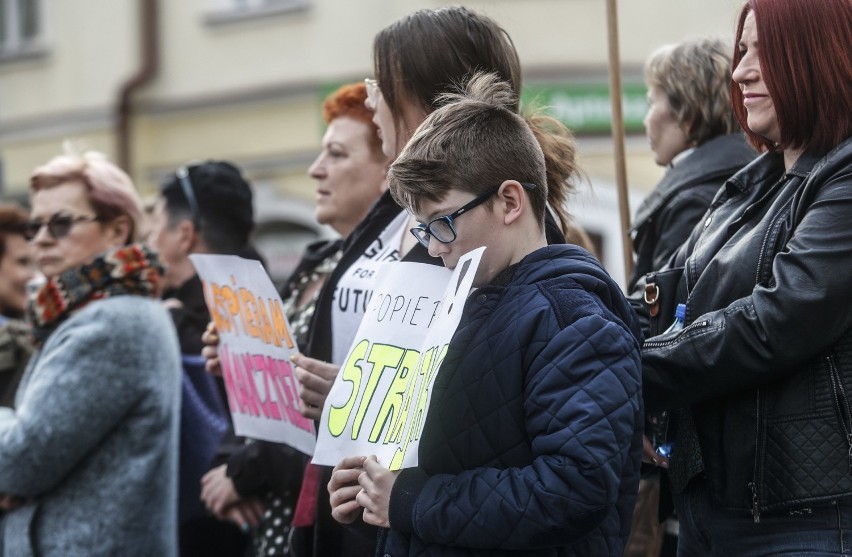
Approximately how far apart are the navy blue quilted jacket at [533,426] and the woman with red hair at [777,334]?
0.63 feet

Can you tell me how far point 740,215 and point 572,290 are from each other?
53cm

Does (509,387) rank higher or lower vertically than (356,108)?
lower

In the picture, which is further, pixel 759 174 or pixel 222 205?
pixel 222 205

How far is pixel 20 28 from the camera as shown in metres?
15.5

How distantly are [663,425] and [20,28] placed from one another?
558 inches

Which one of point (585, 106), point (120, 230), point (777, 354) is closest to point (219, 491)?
point (120, 230)

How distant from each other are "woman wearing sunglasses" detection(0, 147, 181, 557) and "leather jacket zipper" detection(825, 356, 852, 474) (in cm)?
207

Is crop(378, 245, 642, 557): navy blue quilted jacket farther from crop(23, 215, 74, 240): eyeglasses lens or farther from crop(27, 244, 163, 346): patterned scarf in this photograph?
crop(23, 215, 74, 240): eyeglasses lens

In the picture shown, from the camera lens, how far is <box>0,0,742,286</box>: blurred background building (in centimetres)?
1252

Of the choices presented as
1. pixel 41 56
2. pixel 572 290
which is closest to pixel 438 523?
pixel 572 290

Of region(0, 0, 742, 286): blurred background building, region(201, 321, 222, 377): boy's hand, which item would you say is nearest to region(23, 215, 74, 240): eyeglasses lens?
region(201, 321, 222, 377): boy's hand

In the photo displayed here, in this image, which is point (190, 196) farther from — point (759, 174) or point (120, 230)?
point (759, 174)

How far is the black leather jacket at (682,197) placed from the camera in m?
3.42

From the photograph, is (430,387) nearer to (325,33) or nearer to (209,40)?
(325,33)
